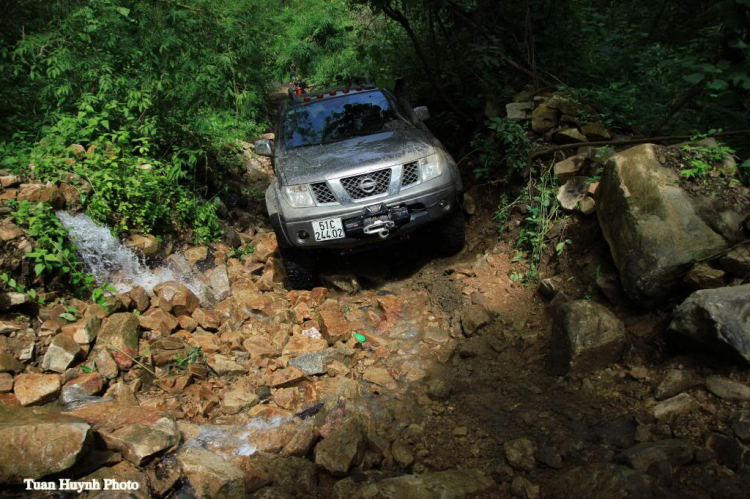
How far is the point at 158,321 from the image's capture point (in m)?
4.48

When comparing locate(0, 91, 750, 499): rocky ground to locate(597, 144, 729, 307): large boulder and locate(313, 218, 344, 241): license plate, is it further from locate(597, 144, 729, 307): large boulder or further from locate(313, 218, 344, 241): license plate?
locate(313, 218, 344, 241): license plate

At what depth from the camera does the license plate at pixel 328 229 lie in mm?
4734

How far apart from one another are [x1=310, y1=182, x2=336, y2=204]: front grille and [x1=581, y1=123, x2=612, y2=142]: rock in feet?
8.37

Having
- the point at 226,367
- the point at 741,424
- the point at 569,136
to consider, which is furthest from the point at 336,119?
the point at 741,424

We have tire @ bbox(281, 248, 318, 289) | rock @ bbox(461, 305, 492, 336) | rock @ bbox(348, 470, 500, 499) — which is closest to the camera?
rock @ bbox(348, 470, 500, 499)

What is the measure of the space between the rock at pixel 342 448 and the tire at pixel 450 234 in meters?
2.55

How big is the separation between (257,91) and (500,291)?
6.91m

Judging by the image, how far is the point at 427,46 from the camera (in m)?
8.34

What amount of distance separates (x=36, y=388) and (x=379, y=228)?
2804 mm

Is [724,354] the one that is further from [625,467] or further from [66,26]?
[66,26]

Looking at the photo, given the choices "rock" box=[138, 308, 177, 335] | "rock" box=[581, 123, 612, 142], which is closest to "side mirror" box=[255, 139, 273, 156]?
"rock" box=[138, 308, 177, 335]

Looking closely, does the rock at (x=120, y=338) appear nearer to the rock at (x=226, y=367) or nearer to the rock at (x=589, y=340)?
the rock at (x=226, y=367)

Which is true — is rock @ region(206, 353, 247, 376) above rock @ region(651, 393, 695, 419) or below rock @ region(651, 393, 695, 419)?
below

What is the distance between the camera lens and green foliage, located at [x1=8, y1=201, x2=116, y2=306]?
14.8 ft
